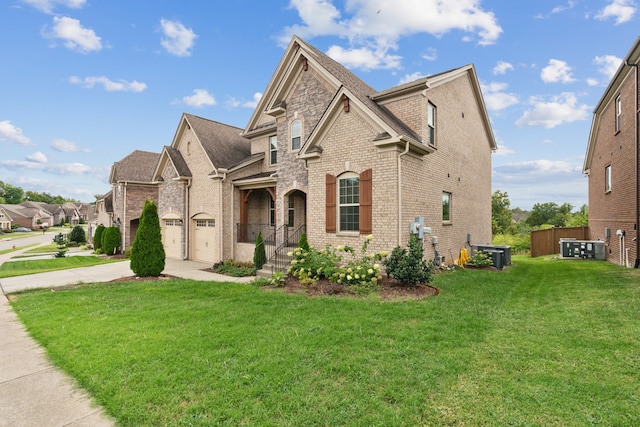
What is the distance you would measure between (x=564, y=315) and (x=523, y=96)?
1318 centimetres

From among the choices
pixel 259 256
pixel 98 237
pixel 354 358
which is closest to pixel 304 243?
pixel 259 256

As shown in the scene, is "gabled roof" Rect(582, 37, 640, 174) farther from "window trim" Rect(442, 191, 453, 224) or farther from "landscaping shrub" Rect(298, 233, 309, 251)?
"landscaping shrub" Rect(298, 233, 309, 251)

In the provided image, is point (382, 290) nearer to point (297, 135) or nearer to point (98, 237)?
point (297, 135)

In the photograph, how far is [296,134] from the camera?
12.5m

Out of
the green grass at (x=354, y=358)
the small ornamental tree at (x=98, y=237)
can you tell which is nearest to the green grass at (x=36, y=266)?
the small ornamental tree at (x=98, y=237)

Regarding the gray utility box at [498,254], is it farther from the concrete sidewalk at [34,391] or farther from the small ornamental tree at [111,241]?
the small ornamental tree at [111,241]

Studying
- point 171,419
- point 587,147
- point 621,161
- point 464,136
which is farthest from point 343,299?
Answer: point 587,147

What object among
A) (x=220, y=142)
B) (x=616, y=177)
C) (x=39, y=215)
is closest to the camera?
(x=616, y=177)

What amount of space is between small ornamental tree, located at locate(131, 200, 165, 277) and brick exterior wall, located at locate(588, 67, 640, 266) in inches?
671

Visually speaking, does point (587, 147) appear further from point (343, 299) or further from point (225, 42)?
point (225, 42)

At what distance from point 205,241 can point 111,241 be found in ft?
33.6

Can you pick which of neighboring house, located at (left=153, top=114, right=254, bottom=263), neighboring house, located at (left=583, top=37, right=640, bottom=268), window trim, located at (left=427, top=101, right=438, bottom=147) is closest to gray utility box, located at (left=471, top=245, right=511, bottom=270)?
neighboring house, located at (left=583, top=37, right=640, bottom=268)

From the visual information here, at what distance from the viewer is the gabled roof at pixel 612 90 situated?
398 inches

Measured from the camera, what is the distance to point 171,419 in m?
2.85
